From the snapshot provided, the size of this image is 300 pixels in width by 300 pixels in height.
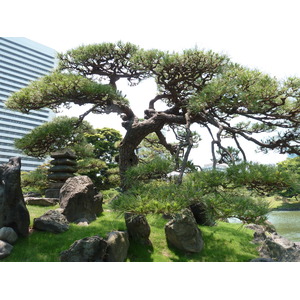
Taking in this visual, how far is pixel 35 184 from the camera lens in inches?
233

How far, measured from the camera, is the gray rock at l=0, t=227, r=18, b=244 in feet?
9.51

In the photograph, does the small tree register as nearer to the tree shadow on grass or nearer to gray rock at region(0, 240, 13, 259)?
gray rock at region(0, 240, 13, 259)

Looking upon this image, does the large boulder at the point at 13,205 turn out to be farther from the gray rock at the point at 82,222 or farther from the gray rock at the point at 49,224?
the gray rock at the point at 82,222

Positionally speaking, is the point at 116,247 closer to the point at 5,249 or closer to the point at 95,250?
the point at 95,250

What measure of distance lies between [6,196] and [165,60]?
9.80ft

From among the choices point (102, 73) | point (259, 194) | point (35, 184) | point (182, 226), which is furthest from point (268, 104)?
point (35, 184)

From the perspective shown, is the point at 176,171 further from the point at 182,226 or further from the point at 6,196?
the point at 6,196

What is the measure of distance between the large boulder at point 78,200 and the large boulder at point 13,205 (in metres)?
0.85

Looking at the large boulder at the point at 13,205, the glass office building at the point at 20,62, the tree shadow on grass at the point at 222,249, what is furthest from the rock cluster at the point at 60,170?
the glass office building at the point at 20,62

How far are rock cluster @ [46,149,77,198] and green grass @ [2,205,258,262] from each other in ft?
3.49

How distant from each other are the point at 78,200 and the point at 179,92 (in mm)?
2779

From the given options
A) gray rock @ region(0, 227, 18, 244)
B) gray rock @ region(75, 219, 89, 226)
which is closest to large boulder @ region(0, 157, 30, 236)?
gray rock @ region(0, 227, 18, 244)

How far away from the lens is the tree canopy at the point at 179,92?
2.99 metres

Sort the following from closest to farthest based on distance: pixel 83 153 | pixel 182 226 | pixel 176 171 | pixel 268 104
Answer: pixel 176 171, pixel 268 104, pixel 182 226, pixel 83 153
